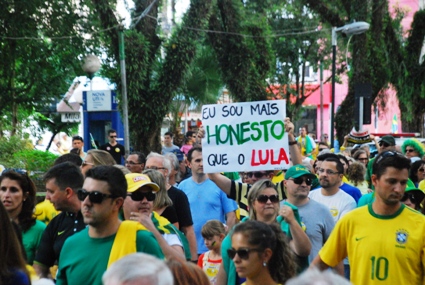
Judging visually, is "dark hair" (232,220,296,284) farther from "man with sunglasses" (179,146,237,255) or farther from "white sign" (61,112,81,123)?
"white sign" (61,112,81,123)

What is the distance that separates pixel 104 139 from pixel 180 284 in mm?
22016

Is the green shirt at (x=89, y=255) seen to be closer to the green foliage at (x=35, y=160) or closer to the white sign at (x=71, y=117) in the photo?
the green foliage at (x=35, y=160)

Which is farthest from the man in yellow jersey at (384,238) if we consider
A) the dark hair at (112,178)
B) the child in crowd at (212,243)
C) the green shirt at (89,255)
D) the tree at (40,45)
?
the tree at (40,45)

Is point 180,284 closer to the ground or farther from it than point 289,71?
closer to the ground

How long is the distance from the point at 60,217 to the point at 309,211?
2.20m

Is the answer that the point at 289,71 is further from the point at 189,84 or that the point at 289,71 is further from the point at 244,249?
the point at 244,249

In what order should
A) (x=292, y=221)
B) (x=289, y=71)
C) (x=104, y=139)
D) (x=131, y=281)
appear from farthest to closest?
1. (x=289, y=71)
2. (x=104, y=139)
3. (x=292, y=221)
4. (x=131, y=281)

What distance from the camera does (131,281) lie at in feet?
9.87

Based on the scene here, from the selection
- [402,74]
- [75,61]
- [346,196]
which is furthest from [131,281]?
[402,74]

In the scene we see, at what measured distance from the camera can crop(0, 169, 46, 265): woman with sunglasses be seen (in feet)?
19.8

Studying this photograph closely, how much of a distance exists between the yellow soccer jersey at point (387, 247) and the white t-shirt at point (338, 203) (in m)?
2.48

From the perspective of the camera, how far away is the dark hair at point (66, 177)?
19.9ft

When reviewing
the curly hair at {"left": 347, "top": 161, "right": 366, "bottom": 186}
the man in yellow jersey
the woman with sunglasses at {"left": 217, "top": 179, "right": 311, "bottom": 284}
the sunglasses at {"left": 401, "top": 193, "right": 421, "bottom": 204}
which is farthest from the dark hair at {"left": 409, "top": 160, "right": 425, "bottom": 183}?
the man in yellow jersey

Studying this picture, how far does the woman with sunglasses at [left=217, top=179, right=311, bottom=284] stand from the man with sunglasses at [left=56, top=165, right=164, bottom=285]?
78 cm
